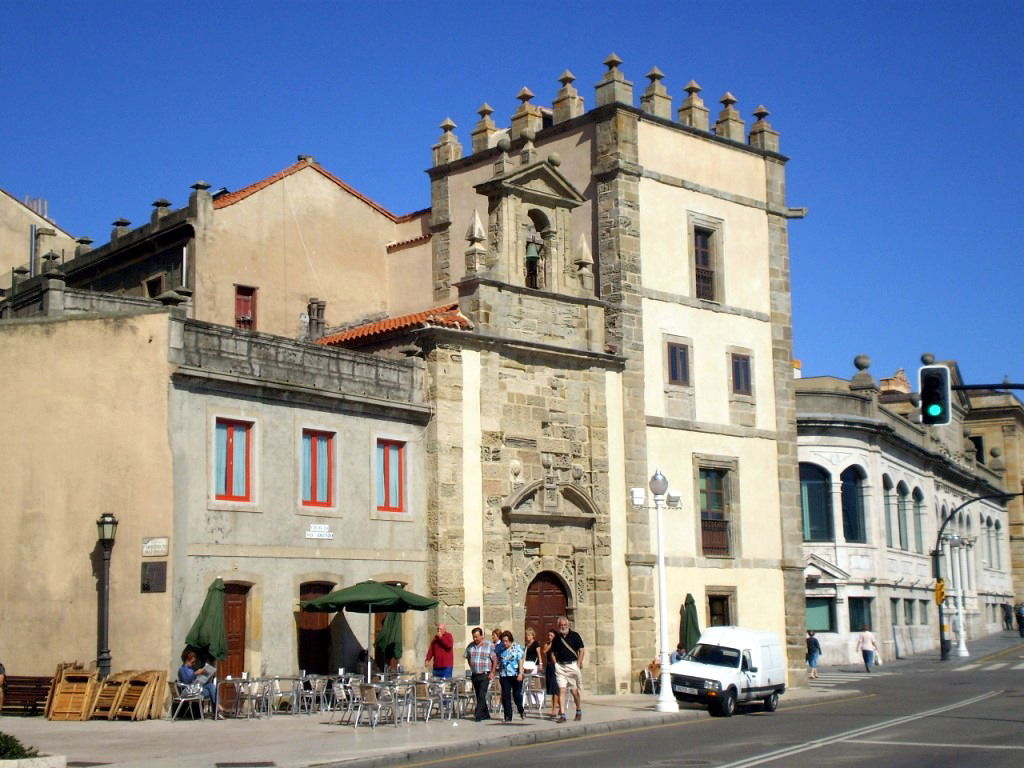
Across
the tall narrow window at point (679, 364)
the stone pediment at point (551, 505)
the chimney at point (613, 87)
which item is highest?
the chimney at point (613, 87)

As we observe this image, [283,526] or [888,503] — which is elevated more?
[888,503]

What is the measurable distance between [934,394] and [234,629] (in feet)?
41.3

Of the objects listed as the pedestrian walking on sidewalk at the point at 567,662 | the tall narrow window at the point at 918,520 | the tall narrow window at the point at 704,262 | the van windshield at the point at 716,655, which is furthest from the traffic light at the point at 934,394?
the tall narrow window at the point at 918,520

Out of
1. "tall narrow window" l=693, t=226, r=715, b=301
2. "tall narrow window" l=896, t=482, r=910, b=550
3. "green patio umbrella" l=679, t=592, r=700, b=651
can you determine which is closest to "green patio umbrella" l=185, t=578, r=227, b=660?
"green patio umbrella" l=679, t=592, r=700, b=651

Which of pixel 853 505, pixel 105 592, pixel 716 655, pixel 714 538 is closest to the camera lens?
pixel 105 592

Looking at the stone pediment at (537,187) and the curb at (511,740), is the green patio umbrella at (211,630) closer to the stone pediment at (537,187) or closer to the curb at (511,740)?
the curb at (511,740)

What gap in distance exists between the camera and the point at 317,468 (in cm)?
2662

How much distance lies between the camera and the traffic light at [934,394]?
63.4 ft

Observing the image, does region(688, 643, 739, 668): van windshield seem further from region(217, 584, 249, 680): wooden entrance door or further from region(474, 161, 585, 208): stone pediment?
region(474, 161, 585, 208): stone pediment

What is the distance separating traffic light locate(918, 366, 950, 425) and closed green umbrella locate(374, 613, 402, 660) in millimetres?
11392

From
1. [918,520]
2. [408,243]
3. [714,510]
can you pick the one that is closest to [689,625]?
[714,510]

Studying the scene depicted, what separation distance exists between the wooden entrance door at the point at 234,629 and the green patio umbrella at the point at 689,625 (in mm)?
11674

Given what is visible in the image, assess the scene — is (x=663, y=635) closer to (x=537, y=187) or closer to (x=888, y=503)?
(x=537, y=187)

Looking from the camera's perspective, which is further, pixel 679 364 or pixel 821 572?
pixel 821 572
